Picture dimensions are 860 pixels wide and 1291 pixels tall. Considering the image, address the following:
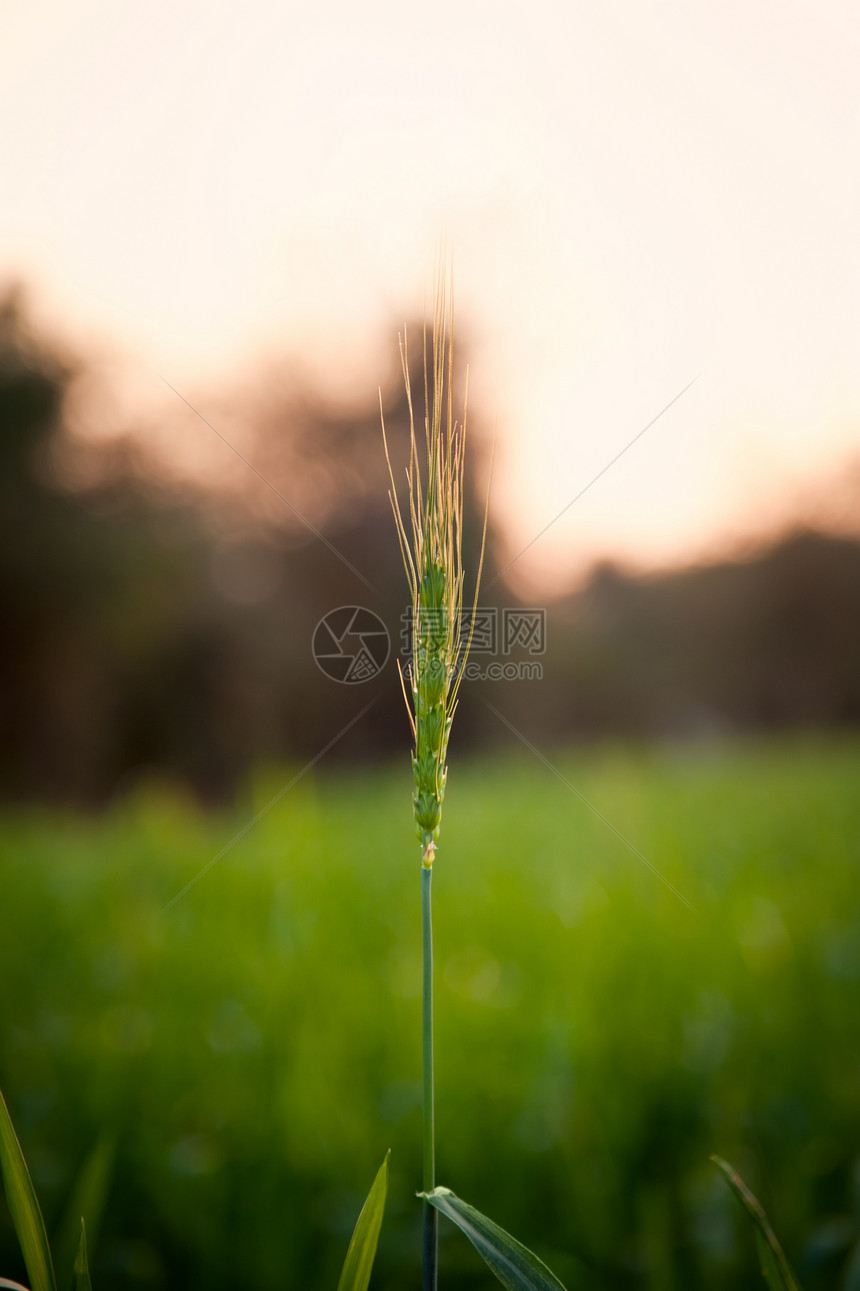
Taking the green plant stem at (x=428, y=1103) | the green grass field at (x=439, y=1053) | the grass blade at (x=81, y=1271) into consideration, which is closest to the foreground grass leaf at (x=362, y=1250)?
the green plant stem at (x=428, y=1103)

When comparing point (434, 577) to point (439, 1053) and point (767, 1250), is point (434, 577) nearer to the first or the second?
point (767, 1250)

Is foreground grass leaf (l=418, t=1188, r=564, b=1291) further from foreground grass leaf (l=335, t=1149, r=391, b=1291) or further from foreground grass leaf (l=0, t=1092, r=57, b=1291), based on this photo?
foreground grass leaf (l=0, t=1092, r=57, b=1291)

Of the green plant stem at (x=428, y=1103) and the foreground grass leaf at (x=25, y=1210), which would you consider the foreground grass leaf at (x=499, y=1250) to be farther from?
the foreground grass leaf at (x=25, y=1210)

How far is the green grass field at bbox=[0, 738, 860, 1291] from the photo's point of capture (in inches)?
35.5

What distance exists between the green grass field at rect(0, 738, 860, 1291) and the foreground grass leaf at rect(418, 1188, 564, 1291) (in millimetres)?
518

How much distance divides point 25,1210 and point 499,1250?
280 mm

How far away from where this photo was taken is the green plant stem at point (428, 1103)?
36 cm

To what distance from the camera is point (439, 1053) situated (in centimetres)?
121

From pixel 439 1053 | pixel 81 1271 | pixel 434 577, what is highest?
pixel 434 577

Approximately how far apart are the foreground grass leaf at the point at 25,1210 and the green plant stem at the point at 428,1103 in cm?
22

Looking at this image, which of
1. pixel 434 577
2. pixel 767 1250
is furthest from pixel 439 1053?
pixel 434 577

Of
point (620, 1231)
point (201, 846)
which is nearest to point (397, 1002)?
point (620, 1231)

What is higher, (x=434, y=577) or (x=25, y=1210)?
(x=434, y=577)

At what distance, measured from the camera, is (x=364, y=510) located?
5168 mm
